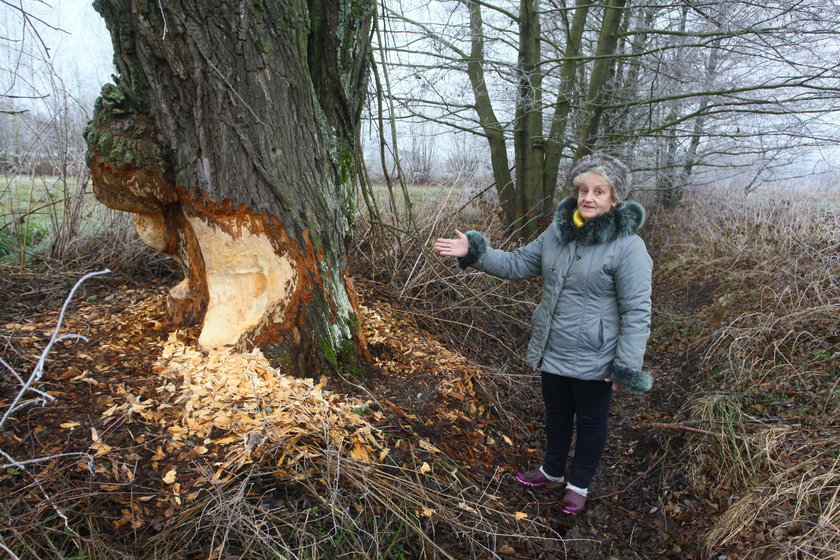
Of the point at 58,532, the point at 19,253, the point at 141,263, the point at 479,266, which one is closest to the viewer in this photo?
the point at 58,532

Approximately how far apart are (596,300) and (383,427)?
50.3 inches

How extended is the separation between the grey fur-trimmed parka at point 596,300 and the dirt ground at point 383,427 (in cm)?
72

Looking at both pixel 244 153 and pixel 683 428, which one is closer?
pixel 244 153

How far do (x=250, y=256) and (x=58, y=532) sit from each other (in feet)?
4.63

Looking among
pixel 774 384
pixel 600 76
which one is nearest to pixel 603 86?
pixel 600 76

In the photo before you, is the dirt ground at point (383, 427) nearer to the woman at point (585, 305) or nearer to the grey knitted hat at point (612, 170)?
the woman at point (585, 305)

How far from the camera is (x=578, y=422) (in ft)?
9.05

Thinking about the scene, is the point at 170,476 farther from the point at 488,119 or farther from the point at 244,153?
the point at 488,119

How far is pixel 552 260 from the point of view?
108 inches

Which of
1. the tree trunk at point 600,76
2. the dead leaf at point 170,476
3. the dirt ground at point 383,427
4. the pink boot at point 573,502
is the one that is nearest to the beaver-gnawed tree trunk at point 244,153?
the dirt ground at point 383,427

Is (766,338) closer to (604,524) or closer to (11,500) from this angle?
(604,524)

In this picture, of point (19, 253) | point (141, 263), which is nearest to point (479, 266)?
point (141, 263)

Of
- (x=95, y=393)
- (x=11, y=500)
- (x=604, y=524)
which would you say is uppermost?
(x=95, y=393)

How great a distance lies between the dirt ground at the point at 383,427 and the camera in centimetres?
205
